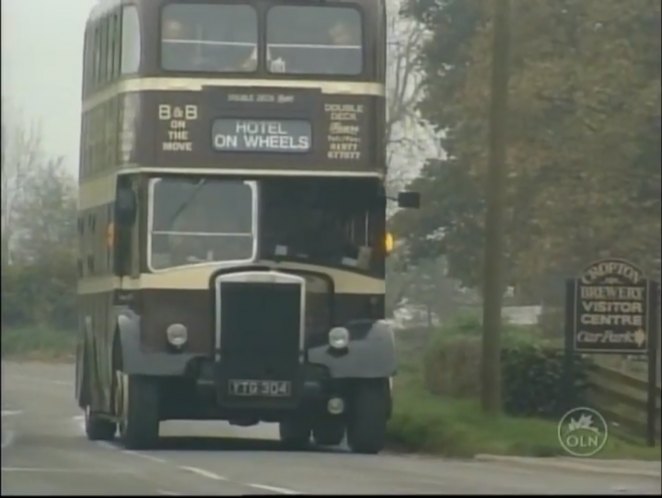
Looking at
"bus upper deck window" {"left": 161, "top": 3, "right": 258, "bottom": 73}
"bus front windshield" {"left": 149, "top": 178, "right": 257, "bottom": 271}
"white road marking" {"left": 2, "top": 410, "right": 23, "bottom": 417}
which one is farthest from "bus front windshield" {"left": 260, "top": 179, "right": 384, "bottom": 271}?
"white road marking" {"left": 2, "top": 410, "right": 23, "bottom": 417}

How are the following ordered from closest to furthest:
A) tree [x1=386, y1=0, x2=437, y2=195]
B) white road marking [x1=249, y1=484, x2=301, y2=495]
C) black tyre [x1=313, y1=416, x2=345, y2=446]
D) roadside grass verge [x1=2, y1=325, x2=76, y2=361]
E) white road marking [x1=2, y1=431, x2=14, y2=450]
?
white road marking [x1=249, y1=484, x2=301, y2=495], roadside grass verge [x1=2, y1=325, x2=76, y2=361], white road marking [x1=2, y1=431, x2=14, y2=450], black tyre [x1=313, y1=416, x2=345, y2=446], tree [x1=386, y1=0, x2=437, y2=195]

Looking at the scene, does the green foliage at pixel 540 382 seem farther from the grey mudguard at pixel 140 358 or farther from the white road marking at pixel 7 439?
the white road marking at pixel 7 439

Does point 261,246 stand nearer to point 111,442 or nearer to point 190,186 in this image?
point 190,186

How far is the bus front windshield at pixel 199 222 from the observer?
1045 inches

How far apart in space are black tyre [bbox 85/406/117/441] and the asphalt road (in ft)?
0.77

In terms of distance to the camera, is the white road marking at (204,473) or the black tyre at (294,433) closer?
the white road marking at (204,473)

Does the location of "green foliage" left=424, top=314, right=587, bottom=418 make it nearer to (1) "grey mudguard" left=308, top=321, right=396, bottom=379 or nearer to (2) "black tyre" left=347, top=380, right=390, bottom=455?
(2) "black tyre" left=347, top=380, right=390, bottom=455

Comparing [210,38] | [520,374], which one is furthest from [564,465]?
[210,38]

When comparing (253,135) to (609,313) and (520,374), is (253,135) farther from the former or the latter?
(520,374)

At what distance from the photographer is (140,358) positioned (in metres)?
26.3

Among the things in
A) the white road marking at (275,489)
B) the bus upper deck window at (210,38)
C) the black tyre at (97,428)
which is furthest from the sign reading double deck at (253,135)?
the white road marking at (275,489)

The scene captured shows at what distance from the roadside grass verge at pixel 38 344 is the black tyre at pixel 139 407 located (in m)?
0.96

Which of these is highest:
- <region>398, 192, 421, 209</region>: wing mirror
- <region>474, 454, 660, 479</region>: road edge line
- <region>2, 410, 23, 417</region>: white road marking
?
<region>398, 192, 421, 209</region>: wing mirror

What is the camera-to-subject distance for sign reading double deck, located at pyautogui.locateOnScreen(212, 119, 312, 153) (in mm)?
26453
